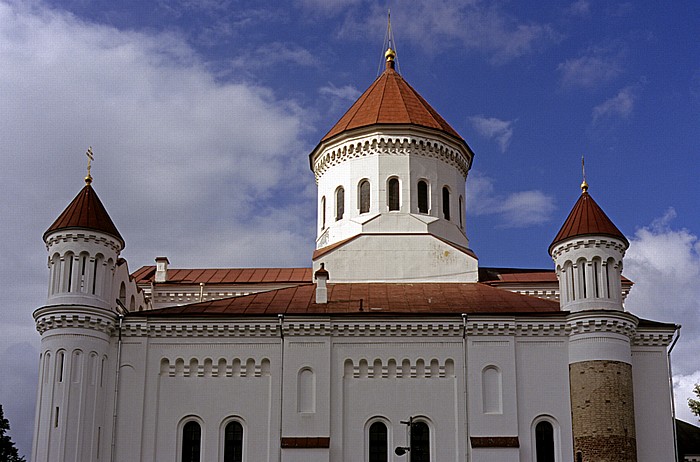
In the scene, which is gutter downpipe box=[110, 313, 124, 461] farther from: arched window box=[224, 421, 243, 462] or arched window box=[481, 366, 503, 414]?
arched window box=[481, 366, 503, 414]

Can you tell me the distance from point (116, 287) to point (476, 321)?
14596mm

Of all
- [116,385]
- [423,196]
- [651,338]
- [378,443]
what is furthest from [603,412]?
[116,385]

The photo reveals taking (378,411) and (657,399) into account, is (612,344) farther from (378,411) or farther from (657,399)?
(378,411)

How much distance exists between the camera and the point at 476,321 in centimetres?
3981

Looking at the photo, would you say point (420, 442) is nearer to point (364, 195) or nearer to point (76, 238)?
point (364, 195)

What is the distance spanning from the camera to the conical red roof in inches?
1594

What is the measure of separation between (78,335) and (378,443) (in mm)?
12048

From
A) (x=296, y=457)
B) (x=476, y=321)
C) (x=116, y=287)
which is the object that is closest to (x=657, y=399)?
(x=476, y=321)

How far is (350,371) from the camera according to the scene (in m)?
39.9

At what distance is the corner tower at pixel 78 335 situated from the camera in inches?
1497

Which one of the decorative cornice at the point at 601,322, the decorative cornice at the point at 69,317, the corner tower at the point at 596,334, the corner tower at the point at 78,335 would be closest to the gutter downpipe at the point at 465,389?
the corner tower at the point at 596,334

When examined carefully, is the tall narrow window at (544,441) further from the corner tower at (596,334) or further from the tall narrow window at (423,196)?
the tall narrow window at (423,196)

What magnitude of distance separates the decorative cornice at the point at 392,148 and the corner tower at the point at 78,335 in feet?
40.1

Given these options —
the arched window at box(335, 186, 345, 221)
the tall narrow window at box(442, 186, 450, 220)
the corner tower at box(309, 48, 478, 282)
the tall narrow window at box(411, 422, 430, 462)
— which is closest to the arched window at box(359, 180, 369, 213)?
the corner tower at box(309, 48, 478, 282)
